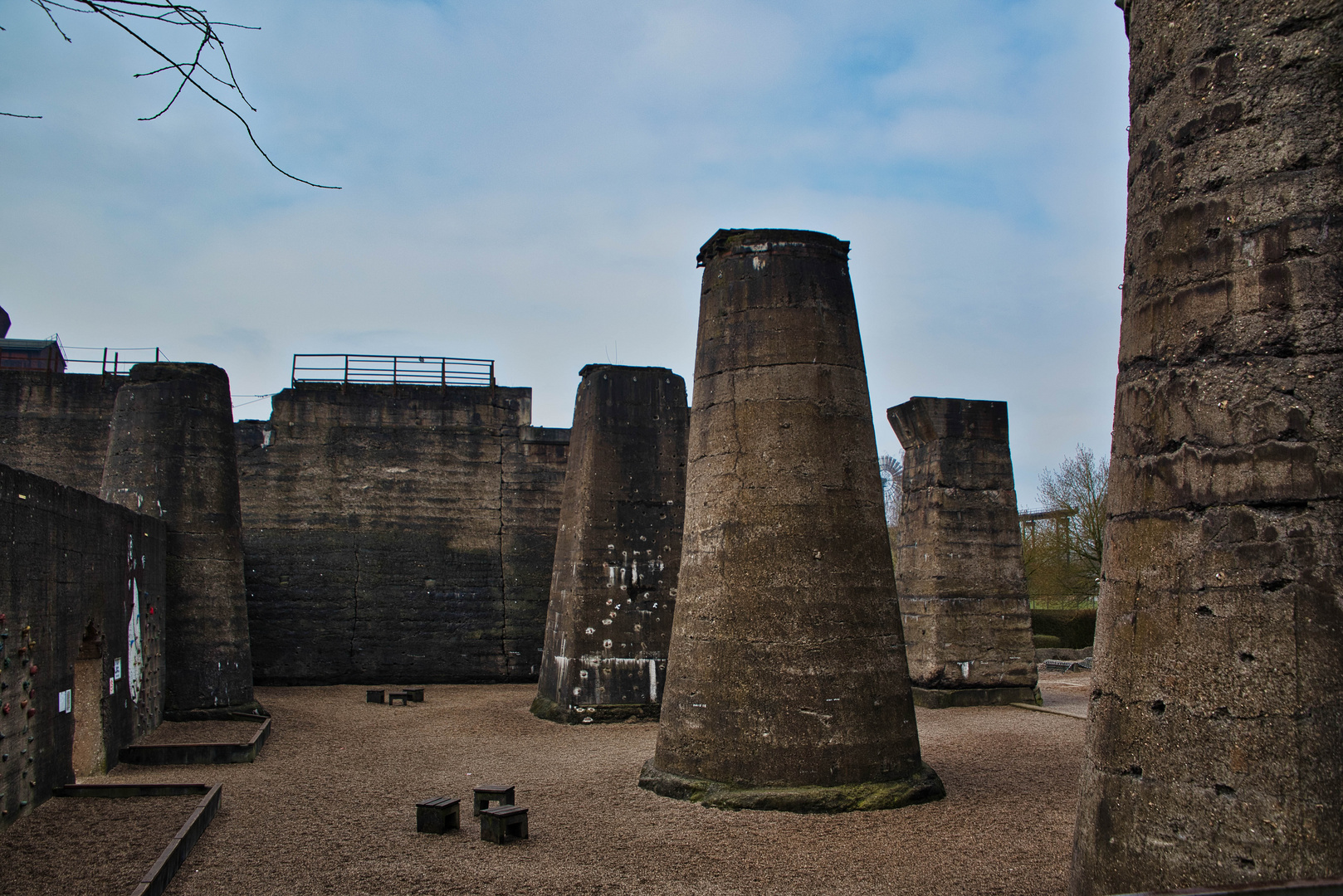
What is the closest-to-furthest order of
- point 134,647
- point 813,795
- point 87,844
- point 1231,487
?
point 1231,487 → point 87,844 → point 813,795 → point 134,647

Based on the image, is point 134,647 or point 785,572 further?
point 134,647

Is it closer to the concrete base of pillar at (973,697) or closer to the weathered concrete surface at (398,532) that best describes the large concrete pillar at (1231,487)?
the concrete base of pillar at (973,697)

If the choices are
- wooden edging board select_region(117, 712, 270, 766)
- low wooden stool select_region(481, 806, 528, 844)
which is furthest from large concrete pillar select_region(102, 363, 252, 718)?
low wooden stool select_region(481, 806, 528, 844)

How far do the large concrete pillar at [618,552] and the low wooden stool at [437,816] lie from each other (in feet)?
18.7

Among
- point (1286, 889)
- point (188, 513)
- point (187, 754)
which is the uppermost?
point (188, 513)

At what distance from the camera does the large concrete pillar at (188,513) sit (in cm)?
1199

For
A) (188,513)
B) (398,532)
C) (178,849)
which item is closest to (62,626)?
(178,849)

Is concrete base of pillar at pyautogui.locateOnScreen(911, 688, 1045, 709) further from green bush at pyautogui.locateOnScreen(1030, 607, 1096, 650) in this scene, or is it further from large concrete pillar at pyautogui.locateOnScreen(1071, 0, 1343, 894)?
large concrete pillar at pyautogui.locateOnScreen(1071, 0, 1343, 894)

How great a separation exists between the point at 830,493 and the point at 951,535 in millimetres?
7191

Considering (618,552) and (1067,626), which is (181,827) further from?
(1067,626)

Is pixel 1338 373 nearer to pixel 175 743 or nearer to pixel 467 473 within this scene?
pixel 175 743

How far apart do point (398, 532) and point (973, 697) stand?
11.1 m

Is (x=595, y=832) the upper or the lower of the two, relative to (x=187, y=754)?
upper

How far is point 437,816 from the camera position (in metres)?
6.98
